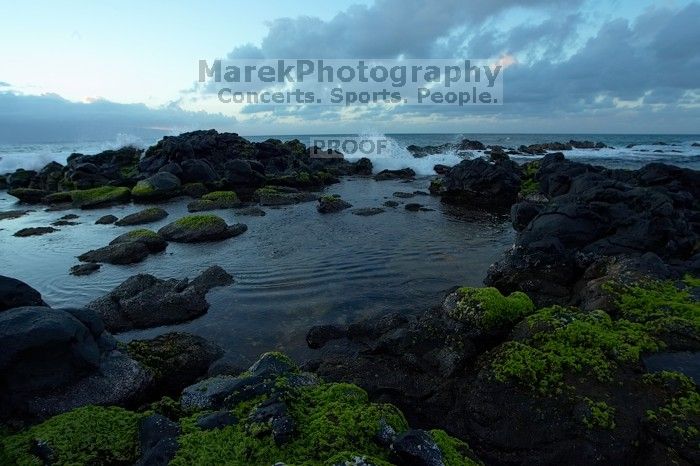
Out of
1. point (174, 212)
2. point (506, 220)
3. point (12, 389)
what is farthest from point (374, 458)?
point (174, 212)

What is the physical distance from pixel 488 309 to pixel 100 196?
1435 inches

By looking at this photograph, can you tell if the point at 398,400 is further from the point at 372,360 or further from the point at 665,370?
the point at 665,370

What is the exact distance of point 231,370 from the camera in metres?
10.1

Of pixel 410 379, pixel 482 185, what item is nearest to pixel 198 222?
pixel 410 379

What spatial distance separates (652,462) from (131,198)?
133 feet

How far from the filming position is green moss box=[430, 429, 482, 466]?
19.4 ft

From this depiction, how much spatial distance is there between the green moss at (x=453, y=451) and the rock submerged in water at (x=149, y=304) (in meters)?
9.31

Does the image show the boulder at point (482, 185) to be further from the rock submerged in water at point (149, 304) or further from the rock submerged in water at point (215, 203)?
the rock submerged in water at point (149, 304)

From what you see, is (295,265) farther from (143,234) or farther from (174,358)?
(143,234)

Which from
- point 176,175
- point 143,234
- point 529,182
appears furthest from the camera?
point 176,175

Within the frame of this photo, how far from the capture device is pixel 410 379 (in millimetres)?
8750

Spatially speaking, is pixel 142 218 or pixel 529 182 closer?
pixel 142 218

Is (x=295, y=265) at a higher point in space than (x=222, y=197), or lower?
lower

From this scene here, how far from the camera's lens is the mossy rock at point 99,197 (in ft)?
115
